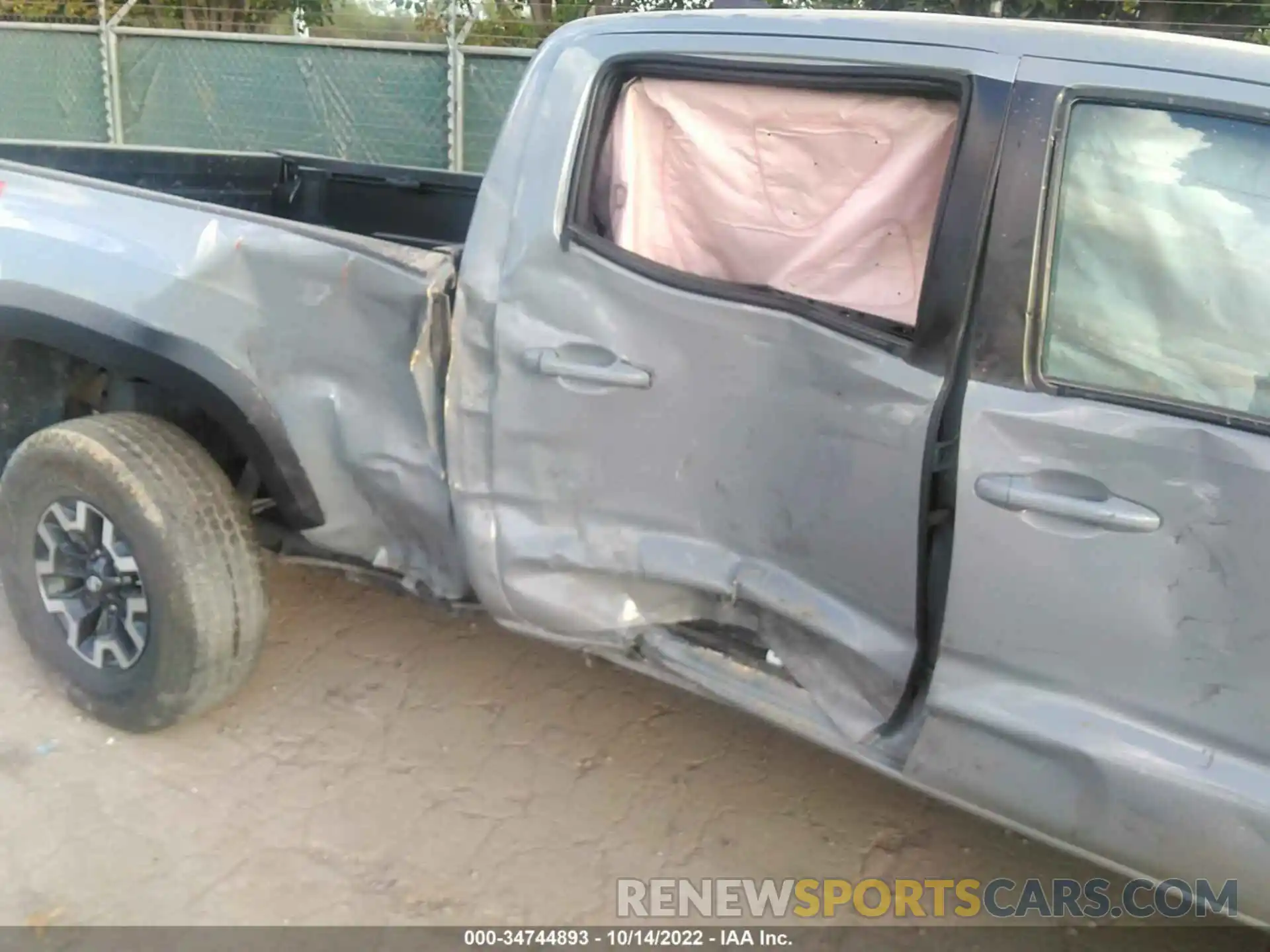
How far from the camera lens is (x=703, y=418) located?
Result: 2361mm

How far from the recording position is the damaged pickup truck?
1923 millimetres

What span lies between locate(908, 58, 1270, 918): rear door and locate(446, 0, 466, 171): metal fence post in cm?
722

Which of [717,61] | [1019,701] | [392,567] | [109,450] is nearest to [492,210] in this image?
[717,61]

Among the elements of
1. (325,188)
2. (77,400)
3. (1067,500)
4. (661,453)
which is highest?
(325,188)

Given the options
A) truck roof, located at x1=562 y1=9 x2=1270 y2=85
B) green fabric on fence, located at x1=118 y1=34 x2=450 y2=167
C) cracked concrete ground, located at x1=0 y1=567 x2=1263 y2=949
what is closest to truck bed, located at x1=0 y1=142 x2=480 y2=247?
cracked concrete ground, located at x1=0 y1=567 x2=1263 y2=949

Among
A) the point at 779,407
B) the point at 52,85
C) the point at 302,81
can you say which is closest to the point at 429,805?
the point at 779,407

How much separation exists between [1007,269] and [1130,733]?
0.86 m

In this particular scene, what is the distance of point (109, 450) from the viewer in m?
2.77

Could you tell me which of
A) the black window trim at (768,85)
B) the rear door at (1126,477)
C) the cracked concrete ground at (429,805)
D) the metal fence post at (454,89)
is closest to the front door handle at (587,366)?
the black window trim at (768,85)

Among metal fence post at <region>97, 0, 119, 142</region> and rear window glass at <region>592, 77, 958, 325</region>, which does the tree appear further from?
rear window glass at <region>592, 77, 958, 325</region>

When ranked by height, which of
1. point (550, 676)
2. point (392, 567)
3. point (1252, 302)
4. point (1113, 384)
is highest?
point (1252, 302)

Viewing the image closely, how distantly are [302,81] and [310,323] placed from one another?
24.9 ft

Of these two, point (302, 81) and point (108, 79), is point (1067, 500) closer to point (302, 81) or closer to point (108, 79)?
point (302, 81)

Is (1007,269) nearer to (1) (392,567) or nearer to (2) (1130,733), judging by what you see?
(2) (1130,733)
